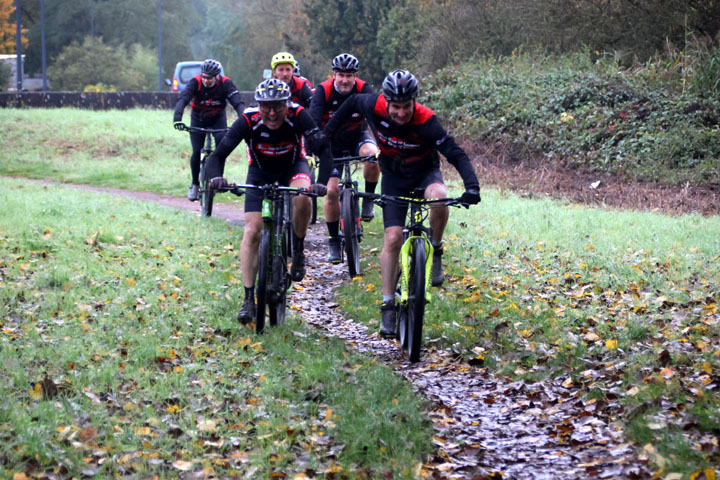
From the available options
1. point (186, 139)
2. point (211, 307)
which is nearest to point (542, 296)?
point (211, 307)

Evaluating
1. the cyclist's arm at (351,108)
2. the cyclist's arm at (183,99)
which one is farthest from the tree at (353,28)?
the cyclist's arm at (351,108)

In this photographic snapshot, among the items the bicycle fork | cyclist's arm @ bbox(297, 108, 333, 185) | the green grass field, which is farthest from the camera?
cyclist's arm @ bbox(297, 108, 333, 185)

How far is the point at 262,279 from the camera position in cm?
729

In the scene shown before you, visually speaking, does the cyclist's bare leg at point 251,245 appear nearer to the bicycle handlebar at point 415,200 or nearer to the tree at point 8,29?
the bicycle handlebar at point 415,200

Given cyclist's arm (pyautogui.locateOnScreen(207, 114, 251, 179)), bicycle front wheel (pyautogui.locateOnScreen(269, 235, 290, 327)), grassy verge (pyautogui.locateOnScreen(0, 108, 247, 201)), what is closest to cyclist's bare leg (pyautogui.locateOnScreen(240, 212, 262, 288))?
bicycle front wheel (pyautogui.locateOnScreen(269, 235, 290, 327))

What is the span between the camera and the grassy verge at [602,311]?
18.2 ft

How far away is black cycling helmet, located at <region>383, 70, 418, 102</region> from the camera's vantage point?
695 cm

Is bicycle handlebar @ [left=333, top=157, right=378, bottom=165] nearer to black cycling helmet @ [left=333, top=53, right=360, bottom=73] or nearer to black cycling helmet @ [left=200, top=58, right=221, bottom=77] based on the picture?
black cycling helmet @ [left=333, top=53, right=360, bottom=73]

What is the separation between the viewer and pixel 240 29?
71875 mm

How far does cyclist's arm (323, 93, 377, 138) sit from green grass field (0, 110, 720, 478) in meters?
1.89

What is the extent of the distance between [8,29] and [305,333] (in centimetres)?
6646

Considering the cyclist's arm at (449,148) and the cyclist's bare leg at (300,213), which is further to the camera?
the cyclist's bare leg at (300,213)

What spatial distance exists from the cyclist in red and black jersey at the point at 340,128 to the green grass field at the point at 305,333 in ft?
2.61

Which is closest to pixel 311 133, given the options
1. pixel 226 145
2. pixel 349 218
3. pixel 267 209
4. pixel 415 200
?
pixel 226 145
